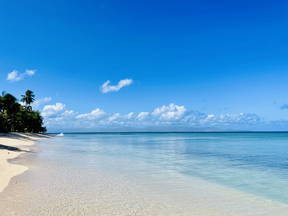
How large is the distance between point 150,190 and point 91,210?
341 centimetres

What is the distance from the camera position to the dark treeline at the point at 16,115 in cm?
6234

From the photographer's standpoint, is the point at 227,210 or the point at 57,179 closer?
the point at 227,210

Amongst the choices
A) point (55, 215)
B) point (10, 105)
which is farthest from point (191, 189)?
point (10, 105)

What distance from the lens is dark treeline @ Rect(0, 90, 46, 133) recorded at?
2454 inches

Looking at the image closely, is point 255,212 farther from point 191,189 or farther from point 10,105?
point 10,105

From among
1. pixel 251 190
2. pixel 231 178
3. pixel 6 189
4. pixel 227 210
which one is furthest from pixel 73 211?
pixel 231 178

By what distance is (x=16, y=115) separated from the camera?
74.4 metres

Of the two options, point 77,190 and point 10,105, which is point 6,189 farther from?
point 10,105

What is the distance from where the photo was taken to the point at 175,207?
789 centimetres

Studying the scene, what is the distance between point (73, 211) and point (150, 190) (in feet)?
12.7

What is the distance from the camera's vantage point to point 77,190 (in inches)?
385

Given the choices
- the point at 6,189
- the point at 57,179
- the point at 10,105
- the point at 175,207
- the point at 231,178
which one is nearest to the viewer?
the point at 175,207

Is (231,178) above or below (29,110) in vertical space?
below

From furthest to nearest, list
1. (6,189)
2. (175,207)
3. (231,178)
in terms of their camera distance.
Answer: (231,178)
(6,189)
(175,207)
